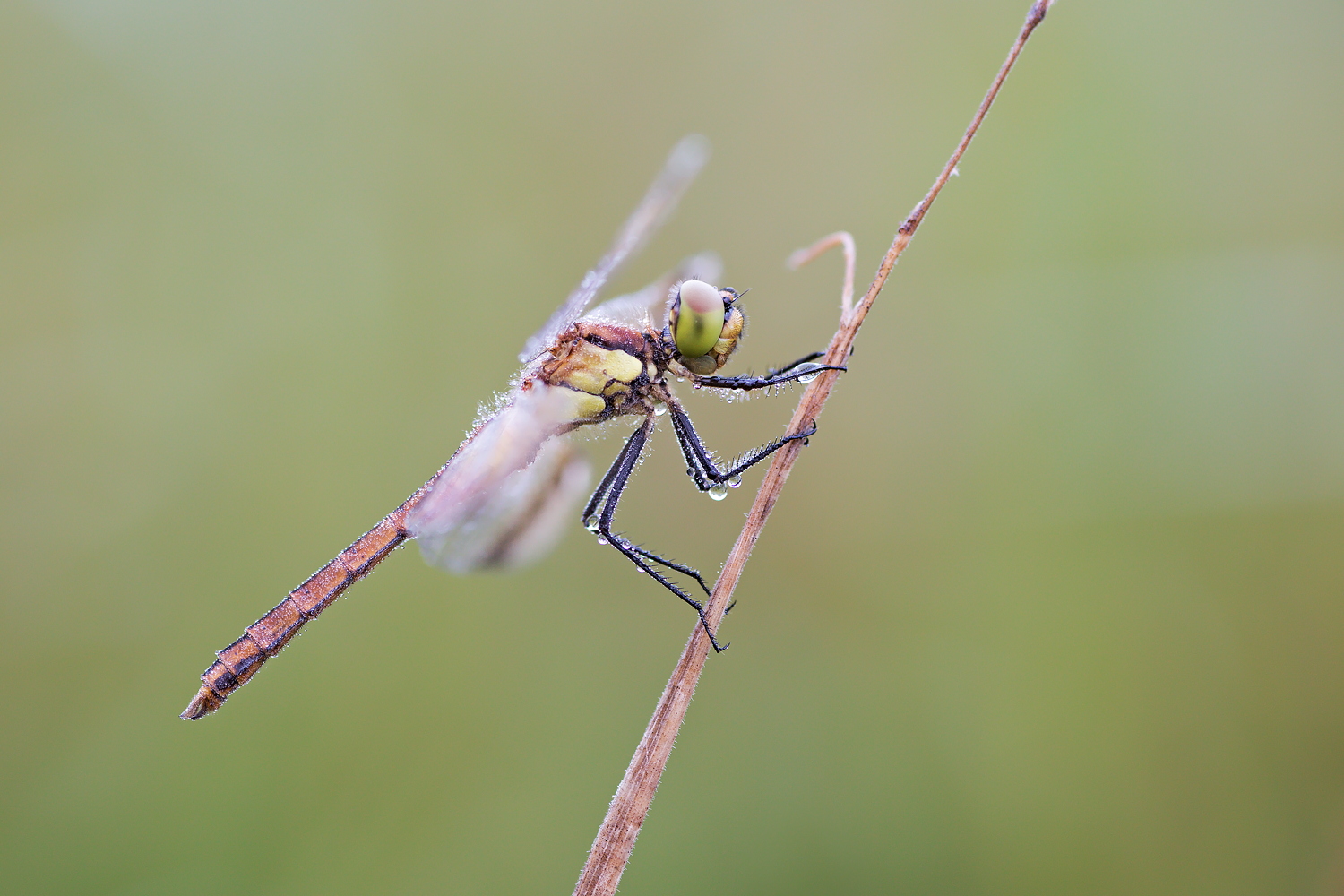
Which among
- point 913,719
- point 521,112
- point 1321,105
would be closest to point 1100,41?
point 1321,105

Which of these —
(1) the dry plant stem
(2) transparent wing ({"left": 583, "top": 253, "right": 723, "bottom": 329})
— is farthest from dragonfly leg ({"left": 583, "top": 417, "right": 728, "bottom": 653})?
(1) the dry plant stem

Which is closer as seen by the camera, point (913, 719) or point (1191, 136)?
point (913, 719)

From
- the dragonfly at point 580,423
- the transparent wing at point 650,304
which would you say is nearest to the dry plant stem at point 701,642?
the dragonfly at point 580,423

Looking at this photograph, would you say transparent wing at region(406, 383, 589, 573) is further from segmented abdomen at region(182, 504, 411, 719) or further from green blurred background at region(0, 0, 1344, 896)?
green blurred background at region(0, 0, 1344, 896)

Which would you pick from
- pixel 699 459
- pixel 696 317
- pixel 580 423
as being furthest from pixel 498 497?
pixel 696 317

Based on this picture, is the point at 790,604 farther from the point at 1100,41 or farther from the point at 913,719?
the point at 1100,41

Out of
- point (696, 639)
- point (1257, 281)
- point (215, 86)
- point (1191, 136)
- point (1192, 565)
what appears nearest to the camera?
point (696, 639)

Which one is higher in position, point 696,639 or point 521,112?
point 521,112
